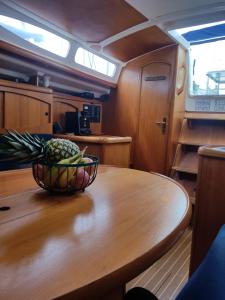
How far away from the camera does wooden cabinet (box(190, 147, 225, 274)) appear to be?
1.29 metres

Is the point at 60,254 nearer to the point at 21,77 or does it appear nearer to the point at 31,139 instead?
the point at 31,139

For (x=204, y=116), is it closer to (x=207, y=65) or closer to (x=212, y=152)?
(x=207, y=65)

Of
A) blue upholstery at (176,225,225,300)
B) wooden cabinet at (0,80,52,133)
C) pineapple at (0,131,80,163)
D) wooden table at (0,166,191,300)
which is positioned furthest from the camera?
wooden cabinet at (0,80,52,133)

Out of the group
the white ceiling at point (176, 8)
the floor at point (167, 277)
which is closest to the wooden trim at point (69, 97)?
the white ceiling at point (176, 8)

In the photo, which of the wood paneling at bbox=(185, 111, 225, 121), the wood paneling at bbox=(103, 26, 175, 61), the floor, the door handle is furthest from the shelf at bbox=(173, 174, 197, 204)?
the wood paneling at bbox=(103, 26, 175, 61)

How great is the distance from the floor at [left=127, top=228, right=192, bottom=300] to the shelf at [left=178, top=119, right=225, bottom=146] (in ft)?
4.96

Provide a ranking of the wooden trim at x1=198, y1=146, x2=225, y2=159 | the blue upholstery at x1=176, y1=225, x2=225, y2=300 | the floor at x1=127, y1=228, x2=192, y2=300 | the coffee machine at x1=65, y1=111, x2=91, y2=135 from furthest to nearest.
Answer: the coffee machine at x1=65, y1=111, x2=91, y2=135 < the floor at x1=127, y1=228, x2=192, y2=300 < the wooden trim at x1=198, y1=146, x2=225, y2=159 < the blue upholstery at x1=176, y1=225, x2=225, y2=300

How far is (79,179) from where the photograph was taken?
0.75 m

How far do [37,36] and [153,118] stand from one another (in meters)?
1.66

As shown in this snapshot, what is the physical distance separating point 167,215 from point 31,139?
0.48m

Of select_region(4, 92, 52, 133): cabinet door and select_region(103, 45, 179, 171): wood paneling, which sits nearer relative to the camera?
select_region(4, 92, 52, 133): cabinet door

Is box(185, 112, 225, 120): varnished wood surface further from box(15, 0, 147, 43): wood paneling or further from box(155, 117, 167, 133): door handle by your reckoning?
box(15, 0, 147, 43): wood paneling

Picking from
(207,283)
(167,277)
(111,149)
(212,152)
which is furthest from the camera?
(111,149)

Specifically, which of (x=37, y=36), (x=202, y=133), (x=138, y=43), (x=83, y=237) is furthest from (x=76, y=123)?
(x=83, y=237)
